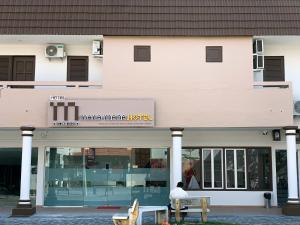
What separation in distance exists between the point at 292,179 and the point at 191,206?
423 cm

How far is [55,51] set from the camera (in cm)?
1936

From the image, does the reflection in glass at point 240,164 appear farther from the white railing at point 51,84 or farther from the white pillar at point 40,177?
the white pillar at point 40,177

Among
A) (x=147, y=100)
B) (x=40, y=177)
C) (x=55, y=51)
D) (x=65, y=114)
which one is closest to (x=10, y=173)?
(x=40, y=177)

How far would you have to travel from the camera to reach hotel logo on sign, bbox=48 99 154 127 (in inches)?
683

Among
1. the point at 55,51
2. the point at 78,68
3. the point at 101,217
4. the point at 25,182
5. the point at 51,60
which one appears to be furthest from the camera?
the point at 78,68

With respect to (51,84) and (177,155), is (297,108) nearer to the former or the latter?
(177,155)

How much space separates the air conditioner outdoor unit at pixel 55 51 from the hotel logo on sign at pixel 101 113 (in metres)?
2.63

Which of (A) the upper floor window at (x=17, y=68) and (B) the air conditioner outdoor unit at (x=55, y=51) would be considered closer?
(B) the air conditioner outdoor unit at (x=55, y=51)

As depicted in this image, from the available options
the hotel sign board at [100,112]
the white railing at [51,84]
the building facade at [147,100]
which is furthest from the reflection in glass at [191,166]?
the white railing at [51,84]

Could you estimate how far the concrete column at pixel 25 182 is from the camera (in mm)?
16859

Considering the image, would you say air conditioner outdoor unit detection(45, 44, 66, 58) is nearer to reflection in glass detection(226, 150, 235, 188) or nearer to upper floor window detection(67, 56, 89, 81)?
upper floor window detection(67, 56, 89, 81)

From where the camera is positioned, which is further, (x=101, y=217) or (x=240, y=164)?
(x=240, y=164)

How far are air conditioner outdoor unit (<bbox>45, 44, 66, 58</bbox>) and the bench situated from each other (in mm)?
7855

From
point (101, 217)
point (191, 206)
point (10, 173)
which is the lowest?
point (101, 217)
